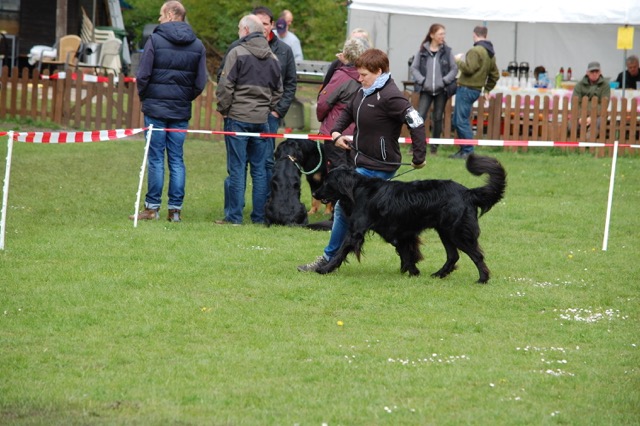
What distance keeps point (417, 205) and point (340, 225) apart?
74 cm

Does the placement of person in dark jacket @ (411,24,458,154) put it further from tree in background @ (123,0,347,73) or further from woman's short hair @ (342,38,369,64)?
tree in background @ (123,0,347,73)

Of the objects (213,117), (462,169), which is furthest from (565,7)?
(213,117)

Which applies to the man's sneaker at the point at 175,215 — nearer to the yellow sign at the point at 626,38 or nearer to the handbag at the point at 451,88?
the handbag at the point at 451,88

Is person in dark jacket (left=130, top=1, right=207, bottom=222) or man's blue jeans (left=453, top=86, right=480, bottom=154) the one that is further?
man's blue jeans (left=453, top=86, right=480, bottom=154)

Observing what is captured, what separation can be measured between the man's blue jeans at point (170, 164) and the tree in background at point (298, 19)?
18.3 metres

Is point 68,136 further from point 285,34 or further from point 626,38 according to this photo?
point 626,38

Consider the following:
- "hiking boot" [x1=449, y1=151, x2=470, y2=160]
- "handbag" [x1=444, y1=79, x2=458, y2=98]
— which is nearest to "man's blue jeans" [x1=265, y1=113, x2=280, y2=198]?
"hiking boot" [x1=449, y1=151, x2=470, y2=160]

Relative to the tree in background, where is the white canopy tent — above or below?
below

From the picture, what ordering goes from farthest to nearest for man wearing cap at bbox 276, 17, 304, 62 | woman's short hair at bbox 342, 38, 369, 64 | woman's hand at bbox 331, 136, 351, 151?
man wearing cap at bbox 276, 17, 304, 62, woman's short hair at bbox 342, 38, 369, 64, woman's hand at bbox 331, 136, 351, 151

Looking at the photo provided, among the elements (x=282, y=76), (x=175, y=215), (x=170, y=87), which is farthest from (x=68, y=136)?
(x=282, y=76)

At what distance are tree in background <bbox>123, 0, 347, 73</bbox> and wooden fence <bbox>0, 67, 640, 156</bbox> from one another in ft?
37.6

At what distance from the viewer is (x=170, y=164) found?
10.8 metres

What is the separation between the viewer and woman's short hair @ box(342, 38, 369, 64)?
9.90m

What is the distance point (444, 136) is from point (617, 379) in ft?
39.7
